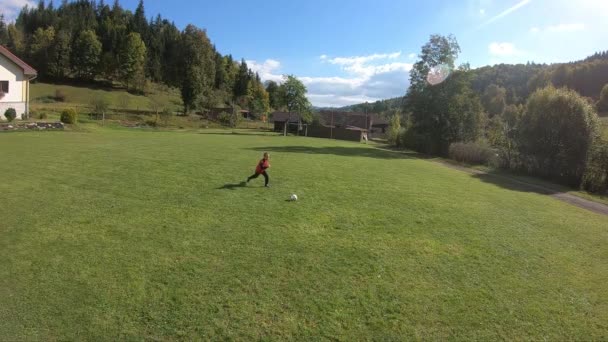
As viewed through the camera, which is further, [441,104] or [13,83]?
[441,104]

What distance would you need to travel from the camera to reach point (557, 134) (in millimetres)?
21734

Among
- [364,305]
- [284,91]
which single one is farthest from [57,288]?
A: [284,91]

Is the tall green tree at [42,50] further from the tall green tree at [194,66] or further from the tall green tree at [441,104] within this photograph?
the tall green tree at [441,104]

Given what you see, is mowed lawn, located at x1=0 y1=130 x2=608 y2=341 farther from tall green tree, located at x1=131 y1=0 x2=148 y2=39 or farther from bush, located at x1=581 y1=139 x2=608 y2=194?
tall green tree, located at x1=131 y1=0 x2=148 y2=39

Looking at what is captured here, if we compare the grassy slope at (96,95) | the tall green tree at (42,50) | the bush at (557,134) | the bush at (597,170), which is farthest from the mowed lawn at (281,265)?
the tall green tree at (42,50)

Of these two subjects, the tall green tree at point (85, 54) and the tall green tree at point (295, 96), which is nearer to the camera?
the tall green tree at point (295, 96)

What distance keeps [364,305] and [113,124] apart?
44995 millimetres

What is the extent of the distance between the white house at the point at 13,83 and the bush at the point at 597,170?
126 feet

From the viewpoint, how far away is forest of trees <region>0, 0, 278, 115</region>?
82.2 m

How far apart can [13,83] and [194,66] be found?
4444cm

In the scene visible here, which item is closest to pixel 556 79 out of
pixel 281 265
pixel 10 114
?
pixel 10 114

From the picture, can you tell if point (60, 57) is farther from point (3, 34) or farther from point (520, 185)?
point (520, 185)

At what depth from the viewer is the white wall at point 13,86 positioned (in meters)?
31.8

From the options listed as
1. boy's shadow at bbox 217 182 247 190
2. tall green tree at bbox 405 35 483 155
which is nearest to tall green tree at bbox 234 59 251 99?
tall green tree at bbox 405 35 483 155
